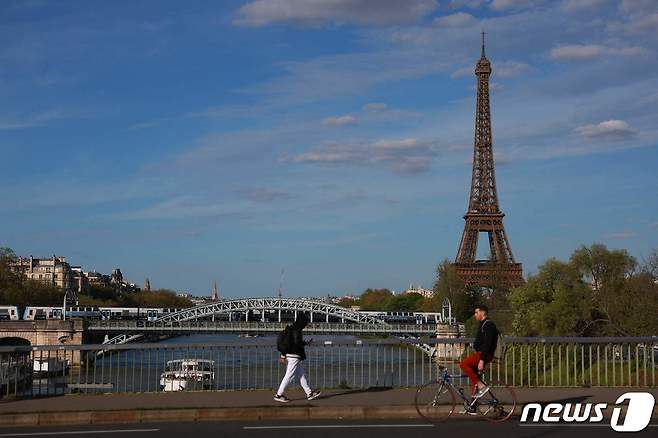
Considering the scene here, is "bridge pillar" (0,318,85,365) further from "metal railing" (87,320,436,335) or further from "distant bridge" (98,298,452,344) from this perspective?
"distant bridge" (98,298,452,344)

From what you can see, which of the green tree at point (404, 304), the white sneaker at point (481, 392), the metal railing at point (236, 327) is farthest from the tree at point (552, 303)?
the green tree at point (404, 304)

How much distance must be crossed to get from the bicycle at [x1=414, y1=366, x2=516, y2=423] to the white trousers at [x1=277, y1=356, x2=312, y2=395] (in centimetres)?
210

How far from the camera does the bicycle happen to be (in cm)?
1390

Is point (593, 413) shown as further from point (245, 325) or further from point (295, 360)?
point (245, 325)

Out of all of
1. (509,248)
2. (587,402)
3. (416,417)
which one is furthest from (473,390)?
(509,248)

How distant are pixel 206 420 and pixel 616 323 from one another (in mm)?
A: 36622

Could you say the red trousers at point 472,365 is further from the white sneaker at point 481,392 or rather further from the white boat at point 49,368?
the white boat at point 49,368

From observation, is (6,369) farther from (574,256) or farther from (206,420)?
(574,256)

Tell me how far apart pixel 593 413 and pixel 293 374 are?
4.95 meters

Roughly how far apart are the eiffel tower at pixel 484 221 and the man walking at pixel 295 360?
7795 cm

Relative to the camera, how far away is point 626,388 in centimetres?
1702

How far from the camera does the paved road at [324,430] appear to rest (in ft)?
41.6

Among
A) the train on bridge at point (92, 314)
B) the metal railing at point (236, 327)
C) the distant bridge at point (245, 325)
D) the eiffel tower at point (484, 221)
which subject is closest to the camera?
the distant bridge at point (245, 325)

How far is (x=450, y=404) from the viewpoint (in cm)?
1418
